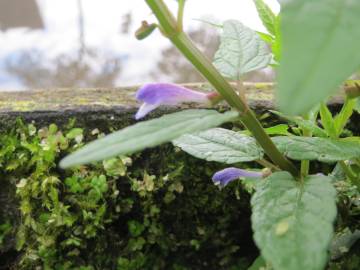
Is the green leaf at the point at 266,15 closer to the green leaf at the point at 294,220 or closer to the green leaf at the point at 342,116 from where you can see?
the green leaf at the point at 342,116

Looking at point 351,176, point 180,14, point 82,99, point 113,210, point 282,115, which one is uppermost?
point 180,14

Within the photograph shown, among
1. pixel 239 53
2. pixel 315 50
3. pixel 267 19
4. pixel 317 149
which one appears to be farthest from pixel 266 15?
pixel 315 50

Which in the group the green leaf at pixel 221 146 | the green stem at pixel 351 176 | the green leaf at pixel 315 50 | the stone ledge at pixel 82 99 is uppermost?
the green leaf at pixel 315 50

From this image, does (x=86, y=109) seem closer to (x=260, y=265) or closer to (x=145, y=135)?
(x=260, y=265)

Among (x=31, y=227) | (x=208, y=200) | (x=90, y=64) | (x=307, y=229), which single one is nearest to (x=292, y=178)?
(x=307, y=229)

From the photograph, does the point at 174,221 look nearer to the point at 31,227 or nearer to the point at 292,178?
the point at 31,227

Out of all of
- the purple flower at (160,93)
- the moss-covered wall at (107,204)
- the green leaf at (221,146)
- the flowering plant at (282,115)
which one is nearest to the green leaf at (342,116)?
the flowering plant at (282,115)

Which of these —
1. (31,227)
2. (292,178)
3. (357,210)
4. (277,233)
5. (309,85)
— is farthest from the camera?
(31,227)
